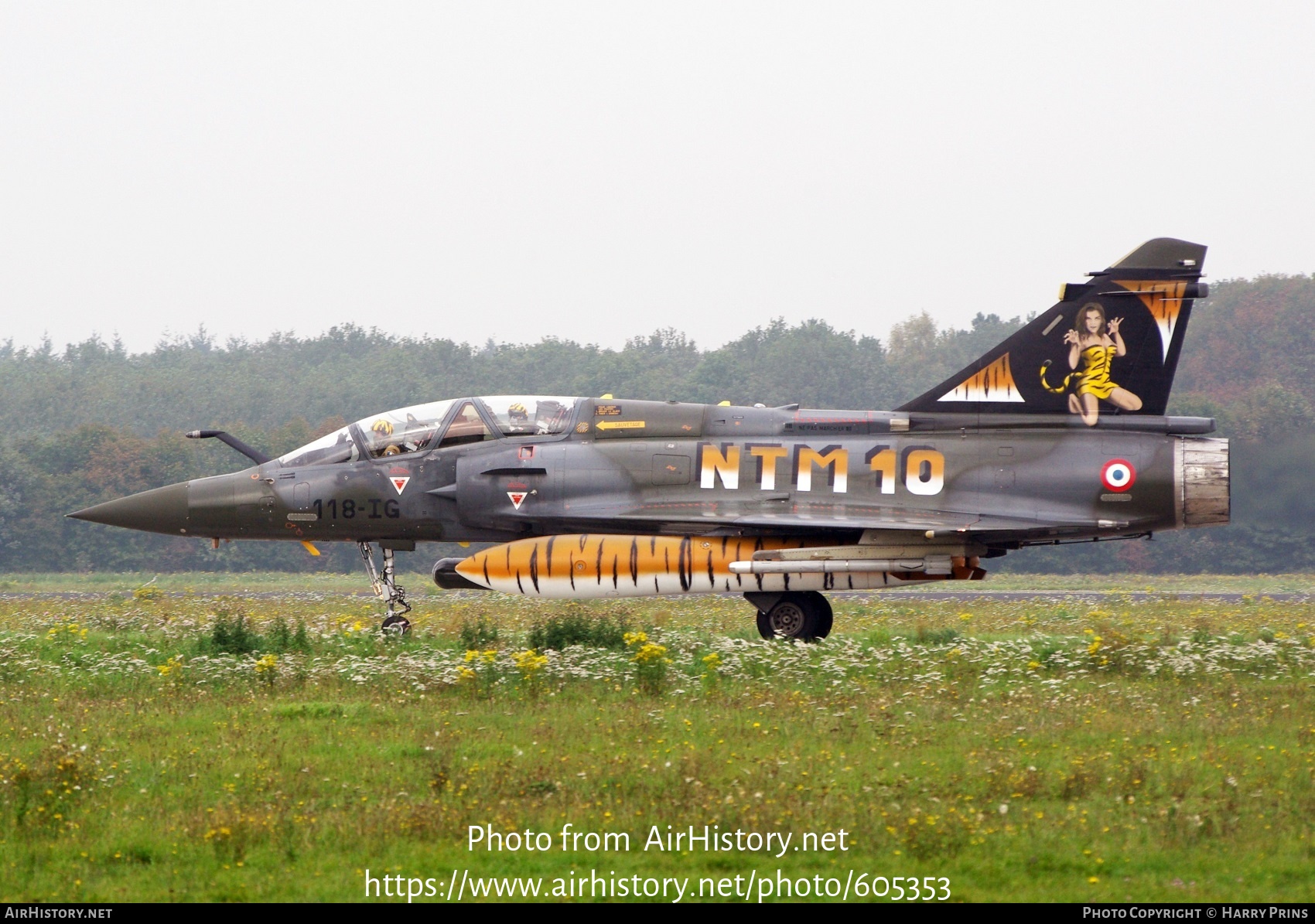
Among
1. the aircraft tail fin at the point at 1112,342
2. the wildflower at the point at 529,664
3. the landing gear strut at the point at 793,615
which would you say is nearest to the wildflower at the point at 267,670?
the wildflower at the point at 529,664

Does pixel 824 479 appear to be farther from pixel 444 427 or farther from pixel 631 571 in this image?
pixel 444 427

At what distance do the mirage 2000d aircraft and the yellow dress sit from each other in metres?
0.02

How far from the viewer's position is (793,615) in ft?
52.7

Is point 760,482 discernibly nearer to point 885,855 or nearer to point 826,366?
point 885,855

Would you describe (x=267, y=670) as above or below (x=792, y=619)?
below

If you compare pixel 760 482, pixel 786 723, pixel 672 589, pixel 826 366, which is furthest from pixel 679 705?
pixel 826 366

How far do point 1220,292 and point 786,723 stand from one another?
199 ft

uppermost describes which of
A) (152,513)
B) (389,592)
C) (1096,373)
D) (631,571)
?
(1096,373)

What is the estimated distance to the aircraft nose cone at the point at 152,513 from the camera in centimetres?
1705

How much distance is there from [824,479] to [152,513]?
8.84m

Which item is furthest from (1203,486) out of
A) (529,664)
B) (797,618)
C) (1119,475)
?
(529,664)

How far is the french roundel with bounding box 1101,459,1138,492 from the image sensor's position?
1505cm

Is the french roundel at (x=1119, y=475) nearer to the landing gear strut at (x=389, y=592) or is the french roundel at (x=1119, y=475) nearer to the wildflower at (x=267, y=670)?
the landing gear strut at (x=389, y=592)

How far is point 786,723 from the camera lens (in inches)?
413
